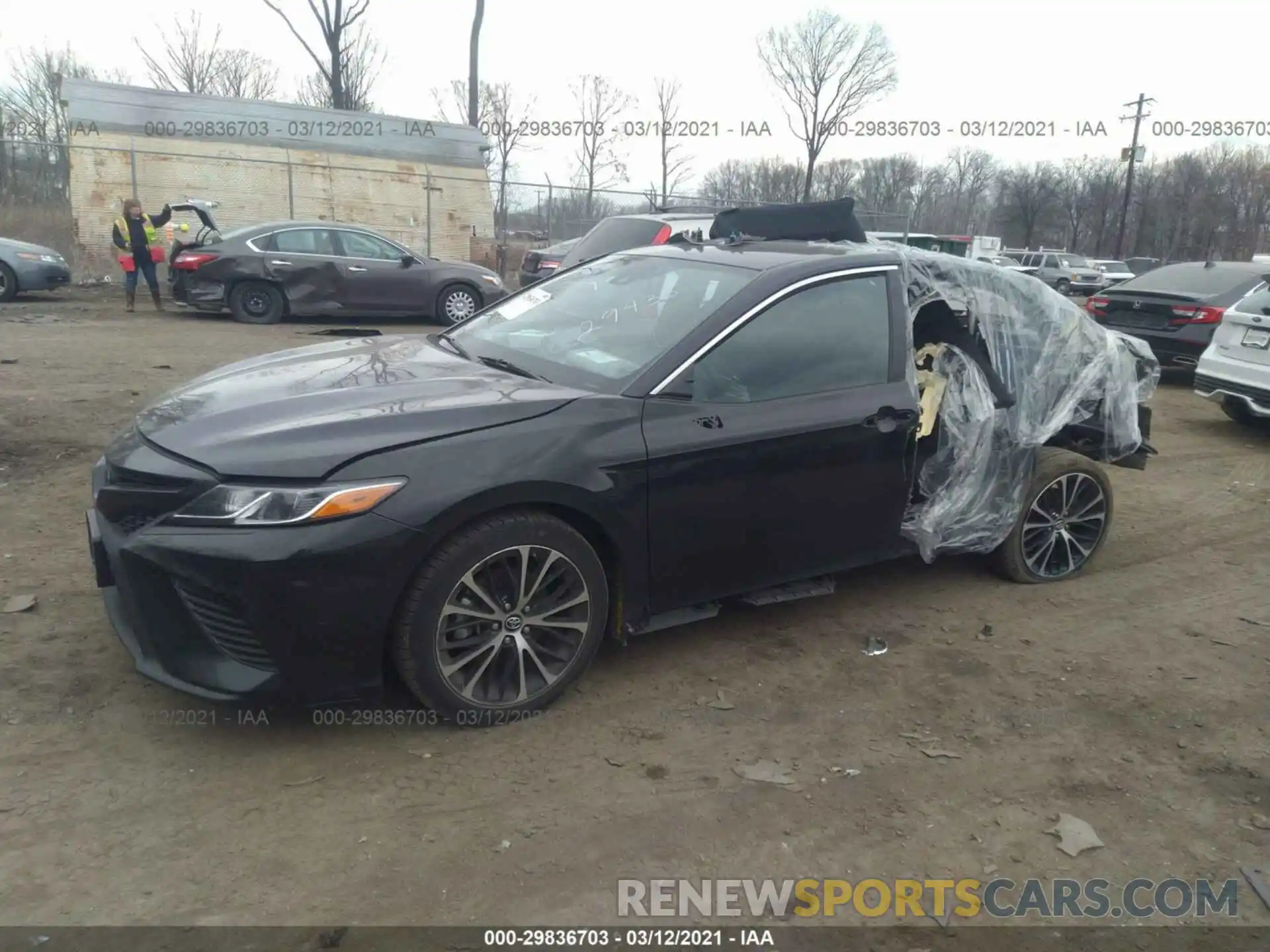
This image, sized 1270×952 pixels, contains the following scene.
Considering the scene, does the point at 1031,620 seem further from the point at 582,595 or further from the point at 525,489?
the point at 525,489

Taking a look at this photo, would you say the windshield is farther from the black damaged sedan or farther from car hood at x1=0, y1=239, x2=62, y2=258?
car hood at x1=0, y1=239, x2=62, y2=258

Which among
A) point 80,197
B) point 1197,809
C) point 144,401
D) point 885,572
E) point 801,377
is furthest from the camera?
point 80,197

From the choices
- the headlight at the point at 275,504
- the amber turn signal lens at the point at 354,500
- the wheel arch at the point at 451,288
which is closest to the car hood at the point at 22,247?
the wheel arch at the point at 451,288

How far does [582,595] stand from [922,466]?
6.11 ft

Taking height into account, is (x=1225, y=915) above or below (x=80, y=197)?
below

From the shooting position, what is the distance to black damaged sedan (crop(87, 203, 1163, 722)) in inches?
111

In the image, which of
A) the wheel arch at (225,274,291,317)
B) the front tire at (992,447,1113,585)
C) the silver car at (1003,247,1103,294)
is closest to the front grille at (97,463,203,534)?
the front tire at (992,447,1113,585)

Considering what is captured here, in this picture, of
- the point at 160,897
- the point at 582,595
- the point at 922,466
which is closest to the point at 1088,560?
the point at 922,466

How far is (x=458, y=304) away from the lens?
45.9ft

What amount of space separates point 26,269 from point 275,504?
45.7 feet

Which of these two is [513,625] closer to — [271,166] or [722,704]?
[722,704]

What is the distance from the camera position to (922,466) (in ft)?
13.9

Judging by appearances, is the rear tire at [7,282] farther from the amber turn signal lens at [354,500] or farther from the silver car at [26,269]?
the amber turn signal lens at [354,500]

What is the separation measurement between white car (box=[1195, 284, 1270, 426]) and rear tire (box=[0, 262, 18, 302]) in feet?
51.0
